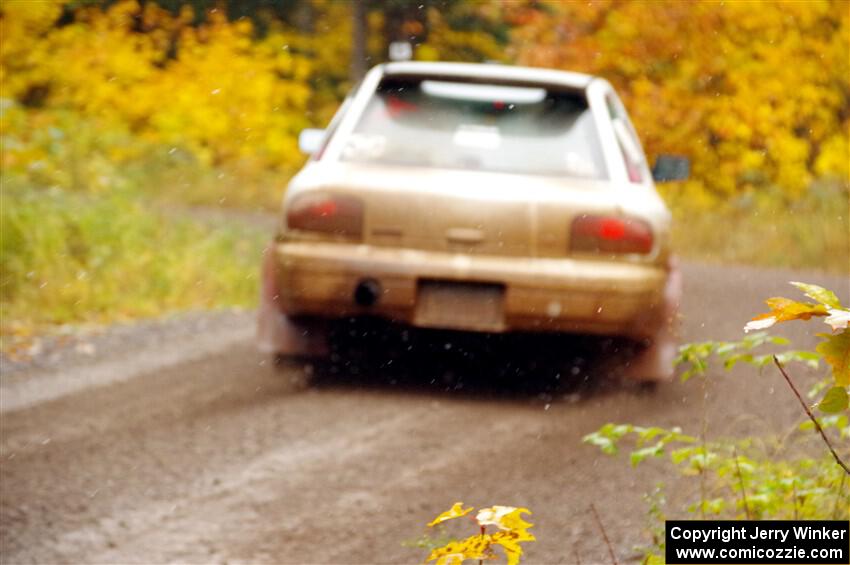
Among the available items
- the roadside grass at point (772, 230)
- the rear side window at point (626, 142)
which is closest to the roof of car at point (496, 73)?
the rear side window at point (626, 142)

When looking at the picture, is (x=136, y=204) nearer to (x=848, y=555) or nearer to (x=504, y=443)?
(x=504, y=443)

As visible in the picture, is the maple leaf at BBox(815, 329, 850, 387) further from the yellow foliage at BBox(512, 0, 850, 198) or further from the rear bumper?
the yellow foliage at BBox(512, 0, 850, 198)

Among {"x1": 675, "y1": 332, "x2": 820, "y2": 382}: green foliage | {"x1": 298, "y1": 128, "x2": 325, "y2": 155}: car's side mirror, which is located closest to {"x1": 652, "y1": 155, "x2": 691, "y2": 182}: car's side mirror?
{"x1": 298, "y1": 128, "x2": 325, "y2": 155}: car's side mirror

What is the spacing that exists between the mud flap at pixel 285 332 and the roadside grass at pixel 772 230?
292 inches

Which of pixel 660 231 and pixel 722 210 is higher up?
pixel 660 231

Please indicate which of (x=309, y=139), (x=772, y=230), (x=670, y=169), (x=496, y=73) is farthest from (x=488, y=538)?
(x=772, y=230)

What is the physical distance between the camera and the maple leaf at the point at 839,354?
8.49ft

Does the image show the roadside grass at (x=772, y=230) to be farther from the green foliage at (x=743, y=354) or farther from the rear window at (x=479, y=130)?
the green foliage at (x=743, y=354)

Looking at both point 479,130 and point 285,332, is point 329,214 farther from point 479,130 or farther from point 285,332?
point 479,130

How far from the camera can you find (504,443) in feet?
18.7

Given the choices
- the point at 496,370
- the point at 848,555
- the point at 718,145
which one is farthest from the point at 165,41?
the point at 848,555

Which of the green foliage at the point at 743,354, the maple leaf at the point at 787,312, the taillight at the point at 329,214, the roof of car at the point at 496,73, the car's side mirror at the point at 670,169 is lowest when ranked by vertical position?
the car's side mirror at the point at 670,169

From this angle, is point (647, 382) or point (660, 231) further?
point (647, 382)

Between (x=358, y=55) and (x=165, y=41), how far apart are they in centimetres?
399
